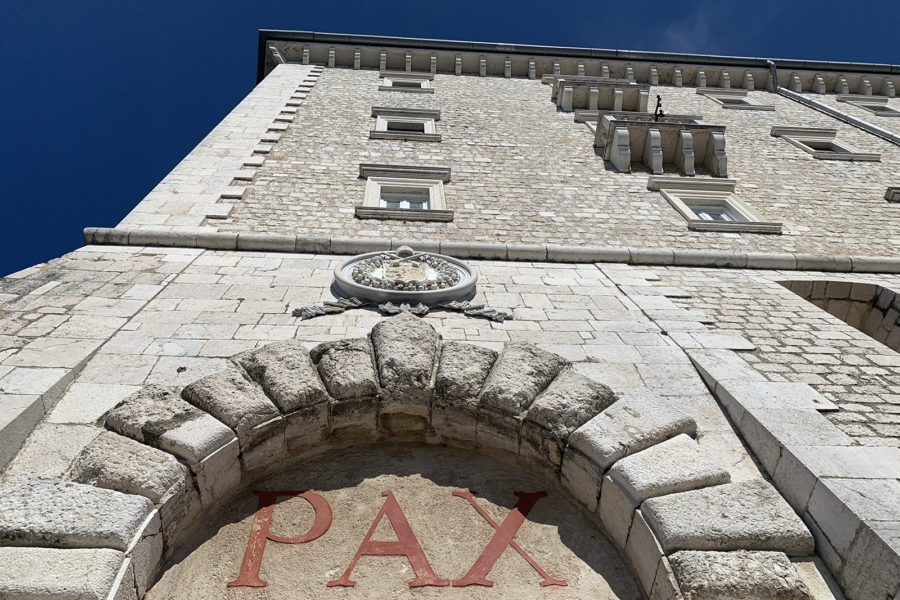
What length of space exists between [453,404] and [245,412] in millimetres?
1396

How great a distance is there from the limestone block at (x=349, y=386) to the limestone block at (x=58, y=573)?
1.50 meters

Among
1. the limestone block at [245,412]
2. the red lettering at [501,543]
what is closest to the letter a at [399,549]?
the red lettering at [501,543]

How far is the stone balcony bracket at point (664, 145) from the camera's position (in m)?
9.34

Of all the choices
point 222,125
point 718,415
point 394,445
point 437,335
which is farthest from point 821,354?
point 222,125

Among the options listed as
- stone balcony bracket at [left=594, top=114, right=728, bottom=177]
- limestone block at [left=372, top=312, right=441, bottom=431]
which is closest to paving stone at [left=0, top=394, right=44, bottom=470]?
limestone block at [left=372, top=312, right=441, bottom=431]

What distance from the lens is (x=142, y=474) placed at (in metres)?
2.86

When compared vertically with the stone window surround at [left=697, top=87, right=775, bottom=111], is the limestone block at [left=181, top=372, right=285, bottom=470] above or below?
below

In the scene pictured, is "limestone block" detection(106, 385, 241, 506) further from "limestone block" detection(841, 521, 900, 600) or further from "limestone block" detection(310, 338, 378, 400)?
"limestone block" detection(841, 521, 900, 600)

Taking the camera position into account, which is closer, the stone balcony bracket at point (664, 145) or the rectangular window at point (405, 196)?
the rectangular window at point (405, 196)

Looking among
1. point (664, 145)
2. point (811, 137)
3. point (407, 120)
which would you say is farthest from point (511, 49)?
point (811, 137)

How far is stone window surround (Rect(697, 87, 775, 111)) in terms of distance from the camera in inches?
534

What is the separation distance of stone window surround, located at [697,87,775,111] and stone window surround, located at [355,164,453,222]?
9.53 meters

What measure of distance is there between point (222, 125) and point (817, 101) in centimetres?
1564

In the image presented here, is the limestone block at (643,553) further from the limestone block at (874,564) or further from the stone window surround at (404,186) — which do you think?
the stone window surround at (404,186)
